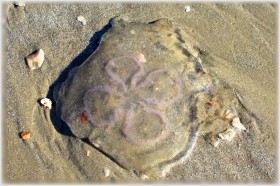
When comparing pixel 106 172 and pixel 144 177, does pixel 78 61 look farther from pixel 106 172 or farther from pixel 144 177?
pixel 144 177

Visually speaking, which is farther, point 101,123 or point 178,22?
point 178,22

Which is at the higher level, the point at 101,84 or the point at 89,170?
the point at 101,84

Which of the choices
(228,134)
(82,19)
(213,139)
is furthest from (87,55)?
(228,134)

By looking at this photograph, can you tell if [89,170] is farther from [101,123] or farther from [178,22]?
[178,22]

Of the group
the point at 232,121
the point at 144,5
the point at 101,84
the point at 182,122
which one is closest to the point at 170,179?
the point at 182,122

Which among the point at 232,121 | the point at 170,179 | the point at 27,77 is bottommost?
the point at 170,179

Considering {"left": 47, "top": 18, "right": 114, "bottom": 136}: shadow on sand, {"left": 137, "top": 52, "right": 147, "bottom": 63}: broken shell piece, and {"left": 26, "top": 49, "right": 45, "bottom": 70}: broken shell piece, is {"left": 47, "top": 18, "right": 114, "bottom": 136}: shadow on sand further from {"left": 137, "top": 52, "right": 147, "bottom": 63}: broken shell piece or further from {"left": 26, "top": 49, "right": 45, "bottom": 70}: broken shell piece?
{"left": 137, "top": 52, "right": 147, "bottom": 63}: broken shell piece

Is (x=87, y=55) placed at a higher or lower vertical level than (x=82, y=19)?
lower
